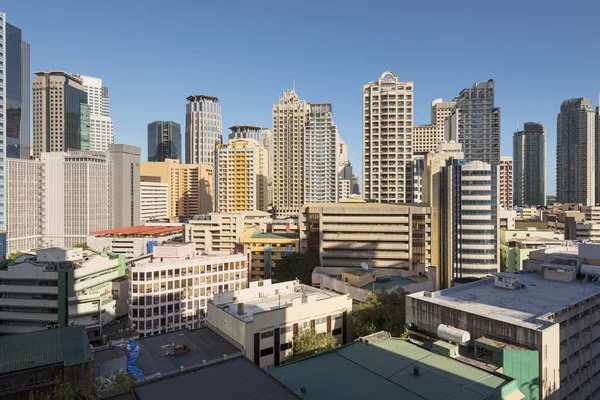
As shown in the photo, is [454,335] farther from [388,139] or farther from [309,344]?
[388,139]

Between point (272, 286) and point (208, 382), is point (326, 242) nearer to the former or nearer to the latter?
point (272, 286)

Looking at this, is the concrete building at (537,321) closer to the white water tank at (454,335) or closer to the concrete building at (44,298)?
the white water tank at (454,335)

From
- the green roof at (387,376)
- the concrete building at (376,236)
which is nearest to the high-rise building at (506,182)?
the concrete building at (376,236)

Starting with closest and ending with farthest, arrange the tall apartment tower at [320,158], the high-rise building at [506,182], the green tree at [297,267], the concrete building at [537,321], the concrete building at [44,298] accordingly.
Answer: the concrete building at [537,321]
the concrete building at [44,298]
the green tree at [297,267]
the high-rise building at [506,182]
the tall apartment tower at [320,158]

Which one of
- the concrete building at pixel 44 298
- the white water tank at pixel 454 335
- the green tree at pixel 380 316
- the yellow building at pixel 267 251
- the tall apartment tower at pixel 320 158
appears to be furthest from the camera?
the tall apartment tower at pixel 320 158

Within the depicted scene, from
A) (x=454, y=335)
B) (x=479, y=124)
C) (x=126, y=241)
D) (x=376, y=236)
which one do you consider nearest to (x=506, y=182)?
(x=479, y=124)

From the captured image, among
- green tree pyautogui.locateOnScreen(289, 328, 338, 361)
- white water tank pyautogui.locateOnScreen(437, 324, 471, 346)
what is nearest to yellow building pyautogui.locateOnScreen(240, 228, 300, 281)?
green tree pyautogui.locateOnScreen(289, 328, 338, 361)

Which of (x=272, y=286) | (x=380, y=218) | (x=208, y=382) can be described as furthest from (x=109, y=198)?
(x=208, y=382)
